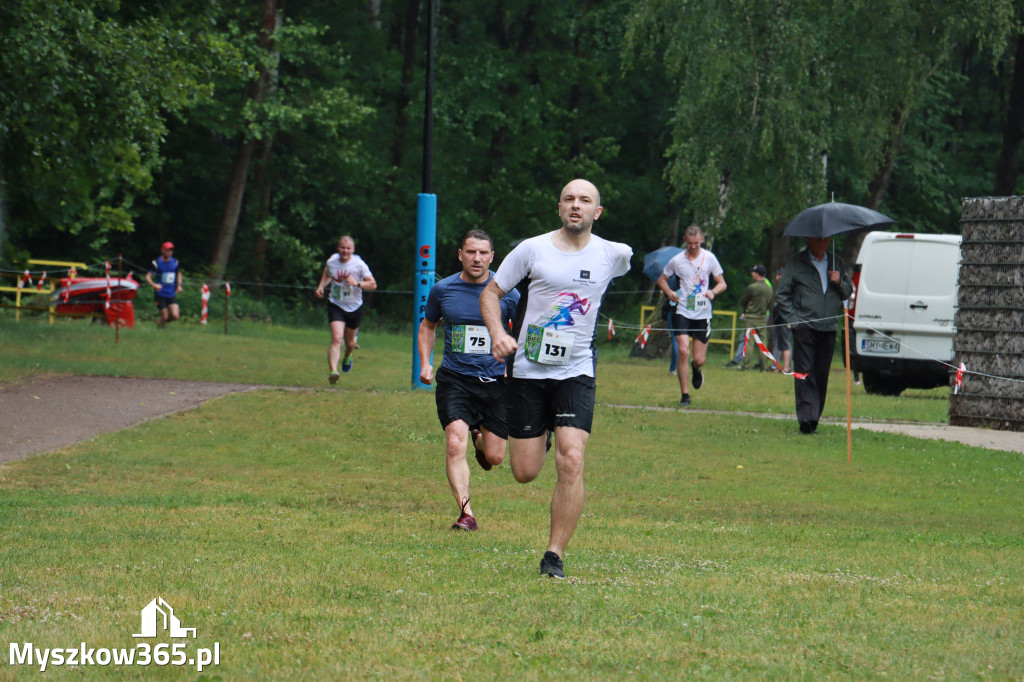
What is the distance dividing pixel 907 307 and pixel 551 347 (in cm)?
1500

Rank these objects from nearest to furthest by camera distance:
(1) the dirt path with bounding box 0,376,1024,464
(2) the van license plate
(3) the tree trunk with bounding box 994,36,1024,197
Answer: (1) the dirt path with bounding box 0,376,1024,464 < (2) the van license plate < (3) the tree trunk with bounding box 994,36,1024,197

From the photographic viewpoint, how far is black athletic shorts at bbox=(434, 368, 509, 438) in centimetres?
875

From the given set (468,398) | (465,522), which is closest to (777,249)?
(468,398)

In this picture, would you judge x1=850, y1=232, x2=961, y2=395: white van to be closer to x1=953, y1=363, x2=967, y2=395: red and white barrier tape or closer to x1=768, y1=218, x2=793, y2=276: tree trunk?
x1=953, y1=363, x2=967, y2=395: red and white barrier tape

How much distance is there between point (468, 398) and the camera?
29.0 ft

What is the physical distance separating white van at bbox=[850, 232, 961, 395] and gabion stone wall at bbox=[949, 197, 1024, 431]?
380 cm

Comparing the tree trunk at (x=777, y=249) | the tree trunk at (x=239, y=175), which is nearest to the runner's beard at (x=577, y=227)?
the tree trunk at (x=777, y=249)

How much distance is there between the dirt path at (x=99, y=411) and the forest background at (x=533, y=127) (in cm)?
588

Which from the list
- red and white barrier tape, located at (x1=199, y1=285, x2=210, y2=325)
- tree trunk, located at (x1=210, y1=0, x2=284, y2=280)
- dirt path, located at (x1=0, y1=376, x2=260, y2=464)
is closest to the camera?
dirt path, located at (x1=0, y1=376, x2=260, y2=464)

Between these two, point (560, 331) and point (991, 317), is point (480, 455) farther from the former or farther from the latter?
point (991, 317)

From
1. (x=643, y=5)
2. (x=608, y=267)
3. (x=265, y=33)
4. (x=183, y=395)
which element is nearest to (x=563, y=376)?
(x=608, y=267)

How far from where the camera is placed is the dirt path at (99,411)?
13078 millimetres

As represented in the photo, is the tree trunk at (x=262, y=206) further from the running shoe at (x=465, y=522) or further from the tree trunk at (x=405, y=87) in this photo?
the running shoe at (x=465, y=522)

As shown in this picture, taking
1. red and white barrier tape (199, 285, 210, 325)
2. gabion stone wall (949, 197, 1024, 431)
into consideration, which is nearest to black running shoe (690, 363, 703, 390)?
gabion stone wall (949, 197, 1024, 431)
